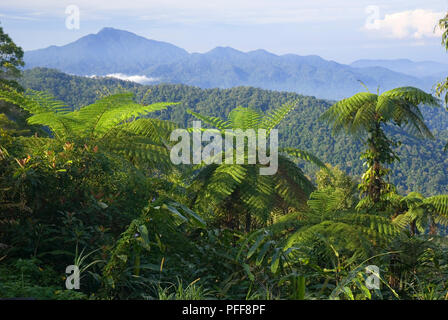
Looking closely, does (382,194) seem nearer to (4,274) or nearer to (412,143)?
(4,274)

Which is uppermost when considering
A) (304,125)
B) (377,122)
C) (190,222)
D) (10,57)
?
(10,57)

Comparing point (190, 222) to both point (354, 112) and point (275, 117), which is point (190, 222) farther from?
point (354, 112)

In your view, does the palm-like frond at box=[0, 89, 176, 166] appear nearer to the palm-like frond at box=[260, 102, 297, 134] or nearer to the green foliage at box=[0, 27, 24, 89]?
the palm-like frond at box=[260, 102, 297, 134]

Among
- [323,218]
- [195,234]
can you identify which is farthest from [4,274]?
[323,218]

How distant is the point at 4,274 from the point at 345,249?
5.53 feet

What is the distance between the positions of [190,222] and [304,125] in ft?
233

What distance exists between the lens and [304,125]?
2817 inches

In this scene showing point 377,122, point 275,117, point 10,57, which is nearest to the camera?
point 275,117

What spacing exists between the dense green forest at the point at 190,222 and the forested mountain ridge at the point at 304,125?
2209 inches

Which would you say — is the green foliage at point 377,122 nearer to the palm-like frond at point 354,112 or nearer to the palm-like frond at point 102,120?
the palm-like frond at point 354,112

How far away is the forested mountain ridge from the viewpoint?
64.2 metres

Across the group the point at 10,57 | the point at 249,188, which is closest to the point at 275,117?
the point at 249,188

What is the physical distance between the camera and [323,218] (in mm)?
2586

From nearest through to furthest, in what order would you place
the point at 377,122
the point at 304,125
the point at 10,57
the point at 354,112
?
the point at 377,122
the point at 354,112
the point at 10,57
the point at 304,125
